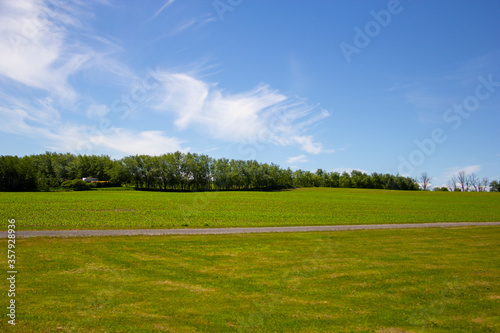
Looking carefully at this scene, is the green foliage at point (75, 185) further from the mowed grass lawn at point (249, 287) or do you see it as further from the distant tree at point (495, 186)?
the distant tree at point (495, 186)

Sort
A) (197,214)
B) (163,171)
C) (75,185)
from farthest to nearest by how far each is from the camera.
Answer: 1. (163,171)
2. (75,185)
3. (197,214)

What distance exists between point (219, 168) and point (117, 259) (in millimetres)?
117981

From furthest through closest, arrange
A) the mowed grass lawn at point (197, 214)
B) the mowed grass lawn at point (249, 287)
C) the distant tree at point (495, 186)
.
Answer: the distant tree at point (495, 186)
the mowed grass lawn at point (197, 214)
the mowed grass lawn at point (249, 287)

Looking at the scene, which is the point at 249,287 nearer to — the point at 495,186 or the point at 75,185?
the point at 75,185

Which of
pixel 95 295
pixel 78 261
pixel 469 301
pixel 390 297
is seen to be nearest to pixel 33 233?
pixel 78 261

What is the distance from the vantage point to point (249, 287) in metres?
9.41

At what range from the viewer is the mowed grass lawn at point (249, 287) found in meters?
6.87

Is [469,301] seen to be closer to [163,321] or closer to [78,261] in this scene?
[163,321]

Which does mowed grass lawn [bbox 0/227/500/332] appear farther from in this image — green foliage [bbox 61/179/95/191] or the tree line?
the tree line

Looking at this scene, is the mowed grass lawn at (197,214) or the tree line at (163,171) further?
the tree line at (163,171)

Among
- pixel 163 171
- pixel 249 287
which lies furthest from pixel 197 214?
pixel 163 171

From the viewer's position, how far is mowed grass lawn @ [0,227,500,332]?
6867 millimetres

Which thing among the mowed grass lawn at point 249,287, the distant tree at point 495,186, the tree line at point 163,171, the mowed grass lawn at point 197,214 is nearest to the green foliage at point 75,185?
the tree line at point 163,171

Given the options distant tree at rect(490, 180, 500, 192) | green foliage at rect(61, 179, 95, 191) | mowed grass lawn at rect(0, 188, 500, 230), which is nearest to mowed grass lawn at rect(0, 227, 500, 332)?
mowed grass lawn at rect(0, 188, 500, 230)
